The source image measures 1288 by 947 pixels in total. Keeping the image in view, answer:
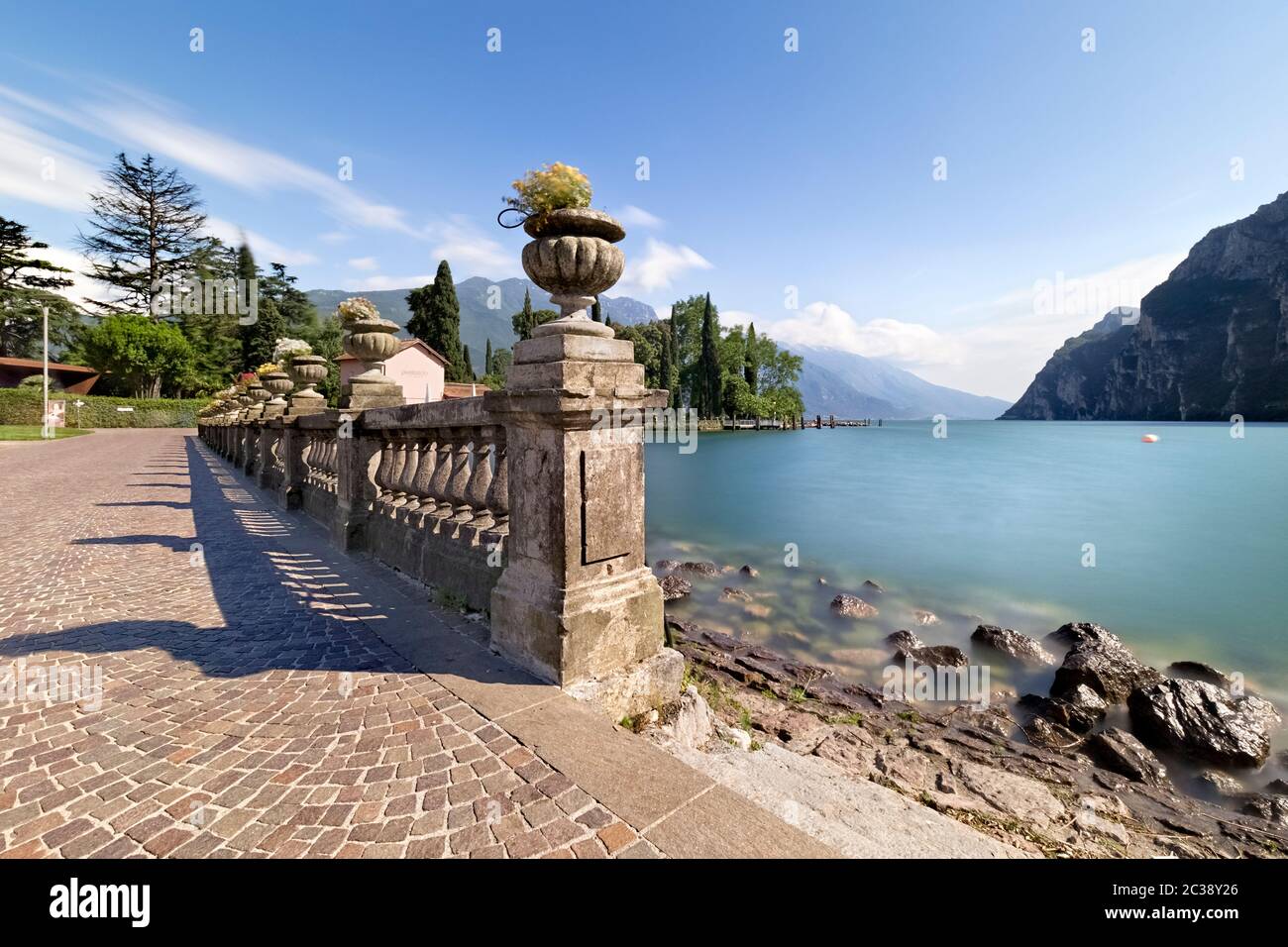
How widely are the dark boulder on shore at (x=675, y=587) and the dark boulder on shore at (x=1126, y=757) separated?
601 cm

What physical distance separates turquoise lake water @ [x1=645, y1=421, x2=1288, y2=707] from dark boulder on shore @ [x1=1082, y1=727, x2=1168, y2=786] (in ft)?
5.35

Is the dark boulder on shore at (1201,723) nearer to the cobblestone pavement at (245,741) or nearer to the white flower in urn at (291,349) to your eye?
the cobblestone pavement at (245,741)

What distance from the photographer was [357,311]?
6559mm

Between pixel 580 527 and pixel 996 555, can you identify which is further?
pixel 996 555

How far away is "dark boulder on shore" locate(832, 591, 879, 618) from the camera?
9812 mm

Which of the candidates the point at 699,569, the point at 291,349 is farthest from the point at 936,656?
the point at 291,349

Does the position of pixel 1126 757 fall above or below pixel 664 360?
below

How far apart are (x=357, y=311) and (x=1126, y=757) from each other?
8.99 m

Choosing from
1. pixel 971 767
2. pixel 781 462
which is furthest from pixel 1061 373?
pixel 971 767

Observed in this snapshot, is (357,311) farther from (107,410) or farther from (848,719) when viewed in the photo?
(107,410)

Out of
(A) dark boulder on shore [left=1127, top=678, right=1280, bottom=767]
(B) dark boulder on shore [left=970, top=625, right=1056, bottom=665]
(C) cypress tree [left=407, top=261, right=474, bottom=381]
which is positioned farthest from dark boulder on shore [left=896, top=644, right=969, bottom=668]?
(C) cypress tree [left=407, top=261, right=474, bottom=381]

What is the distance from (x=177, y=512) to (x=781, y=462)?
37.2 m

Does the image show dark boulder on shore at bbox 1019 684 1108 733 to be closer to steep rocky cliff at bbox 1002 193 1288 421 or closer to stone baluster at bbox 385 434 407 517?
stone baluster at bbox 385 434 407 517

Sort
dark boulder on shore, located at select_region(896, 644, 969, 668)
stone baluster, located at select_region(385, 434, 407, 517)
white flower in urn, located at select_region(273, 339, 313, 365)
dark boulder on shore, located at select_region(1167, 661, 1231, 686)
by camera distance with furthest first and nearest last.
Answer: white flower in urn, located at select_region(273, 339, 313, 365)
dark boulder on shore, located at select_region(1167, 661, 1231, 686)
dark boulder on shore, located at select_region(896, 644, 969, 668)
stone baluster, located at select_region(385, 434, 407, 517)
